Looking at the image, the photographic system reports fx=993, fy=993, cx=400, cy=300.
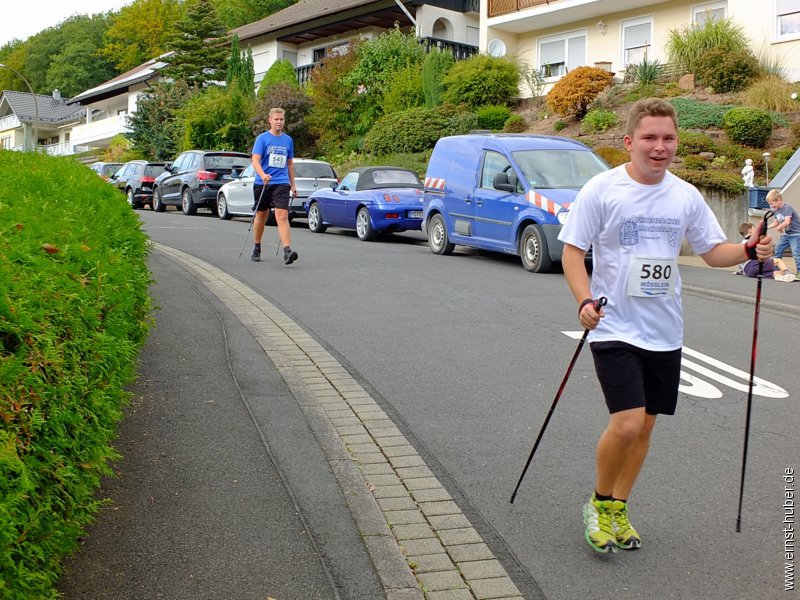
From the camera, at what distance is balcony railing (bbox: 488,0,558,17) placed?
1371 inches

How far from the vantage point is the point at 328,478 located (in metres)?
5.18

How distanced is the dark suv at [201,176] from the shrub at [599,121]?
944cm

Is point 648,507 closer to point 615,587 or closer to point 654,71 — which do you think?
point 615,587

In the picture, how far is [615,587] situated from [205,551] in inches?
67.0

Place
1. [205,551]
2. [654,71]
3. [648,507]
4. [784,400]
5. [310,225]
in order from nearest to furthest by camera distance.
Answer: [205,551]
[648,507]
[784,400]
[310,225]
[654,71]

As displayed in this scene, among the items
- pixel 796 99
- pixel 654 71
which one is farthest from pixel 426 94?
pixel 796 99

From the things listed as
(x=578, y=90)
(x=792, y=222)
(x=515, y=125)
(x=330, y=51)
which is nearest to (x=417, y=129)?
(x=515, y=125)

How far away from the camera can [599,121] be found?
27.0 meters

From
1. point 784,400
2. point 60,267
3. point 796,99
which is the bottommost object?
point 784,400

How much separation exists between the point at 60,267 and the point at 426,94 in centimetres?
3125

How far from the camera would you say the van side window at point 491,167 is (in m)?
15.4

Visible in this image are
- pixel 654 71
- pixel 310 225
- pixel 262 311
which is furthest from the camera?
pixel 654 71

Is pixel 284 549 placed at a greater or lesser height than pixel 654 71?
lesser

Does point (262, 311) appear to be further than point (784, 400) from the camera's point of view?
Yes
